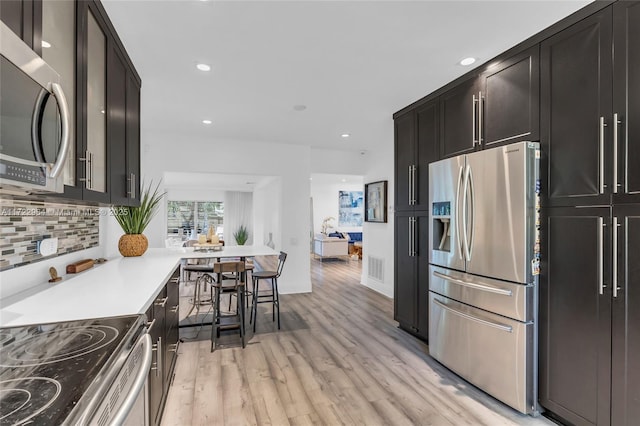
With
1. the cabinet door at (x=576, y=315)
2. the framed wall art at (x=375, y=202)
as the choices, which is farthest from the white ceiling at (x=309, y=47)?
the framed wall art at (x=375, y=202)

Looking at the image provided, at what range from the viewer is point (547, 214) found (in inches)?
84.6

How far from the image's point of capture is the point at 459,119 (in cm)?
289

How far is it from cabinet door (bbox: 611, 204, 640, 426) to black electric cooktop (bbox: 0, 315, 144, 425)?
8.18 ft

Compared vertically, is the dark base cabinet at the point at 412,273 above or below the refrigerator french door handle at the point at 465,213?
below

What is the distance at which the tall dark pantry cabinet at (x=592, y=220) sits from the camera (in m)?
1.71

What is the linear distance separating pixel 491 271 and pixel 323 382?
1.64 meters

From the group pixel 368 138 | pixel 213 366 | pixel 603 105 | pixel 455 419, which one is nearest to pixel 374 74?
pixel 603 105

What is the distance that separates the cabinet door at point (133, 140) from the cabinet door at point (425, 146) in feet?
9.23

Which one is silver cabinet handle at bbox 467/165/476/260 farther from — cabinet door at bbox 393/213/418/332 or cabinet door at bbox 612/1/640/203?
cabinet door at bbox 393/213/418/332

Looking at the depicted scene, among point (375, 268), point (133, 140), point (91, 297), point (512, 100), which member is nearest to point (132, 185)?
point (133, 140)

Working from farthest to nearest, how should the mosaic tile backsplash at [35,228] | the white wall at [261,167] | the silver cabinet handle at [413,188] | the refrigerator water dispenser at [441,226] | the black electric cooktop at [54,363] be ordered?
the white wall at [261,167] < the silver cabinet handle at [413,188] < the refrigerator water dispenser at [441,226] < the mosaic tile backsplash at [35,228] < the black electric cooktop at [54,363]

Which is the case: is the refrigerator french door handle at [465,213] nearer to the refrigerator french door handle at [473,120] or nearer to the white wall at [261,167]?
the refrigerator french door handle at [473,120]

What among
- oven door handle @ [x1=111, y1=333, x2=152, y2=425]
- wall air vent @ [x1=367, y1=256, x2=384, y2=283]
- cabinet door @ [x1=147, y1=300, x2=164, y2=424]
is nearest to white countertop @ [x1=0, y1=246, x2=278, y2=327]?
cabinet door @ [x1=147, y1=300, x2=164, y2=424]

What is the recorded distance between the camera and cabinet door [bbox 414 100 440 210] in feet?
10.6
